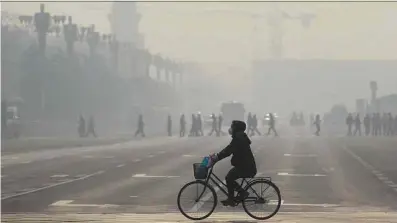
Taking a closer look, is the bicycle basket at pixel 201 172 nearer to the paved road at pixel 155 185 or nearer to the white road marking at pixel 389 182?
the paved road at pixel 155 185

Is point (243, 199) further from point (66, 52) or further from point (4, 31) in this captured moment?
point (66, 52)

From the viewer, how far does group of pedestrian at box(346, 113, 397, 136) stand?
7688cm

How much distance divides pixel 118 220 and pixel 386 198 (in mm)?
7638

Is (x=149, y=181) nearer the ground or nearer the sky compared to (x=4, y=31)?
nearer the ground

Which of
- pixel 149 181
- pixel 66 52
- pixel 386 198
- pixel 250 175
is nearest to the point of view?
pixel 250 175

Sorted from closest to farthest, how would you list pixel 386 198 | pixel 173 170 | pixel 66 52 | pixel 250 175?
pixel 250 175 → pixel 386 198 → pixel 173 170 → pixel 66 52

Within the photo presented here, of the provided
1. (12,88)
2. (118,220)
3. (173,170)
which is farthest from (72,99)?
(118,220)

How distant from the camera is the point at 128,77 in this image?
113m

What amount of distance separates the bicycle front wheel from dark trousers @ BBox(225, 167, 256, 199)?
276mm

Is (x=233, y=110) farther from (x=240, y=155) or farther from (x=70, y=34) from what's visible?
(x=240, y=155)

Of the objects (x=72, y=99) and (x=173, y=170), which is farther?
(x=72, y=99)

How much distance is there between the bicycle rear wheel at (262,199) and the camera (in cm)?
1499

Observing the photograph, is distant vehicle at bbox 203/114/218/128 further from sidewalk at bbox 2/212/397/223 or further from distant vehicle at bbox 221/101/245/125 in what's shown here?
sidewalk at bbox 2/212/397/223

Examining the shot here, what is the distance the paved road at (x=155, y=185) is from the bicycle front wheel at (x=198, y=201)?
0.38m
